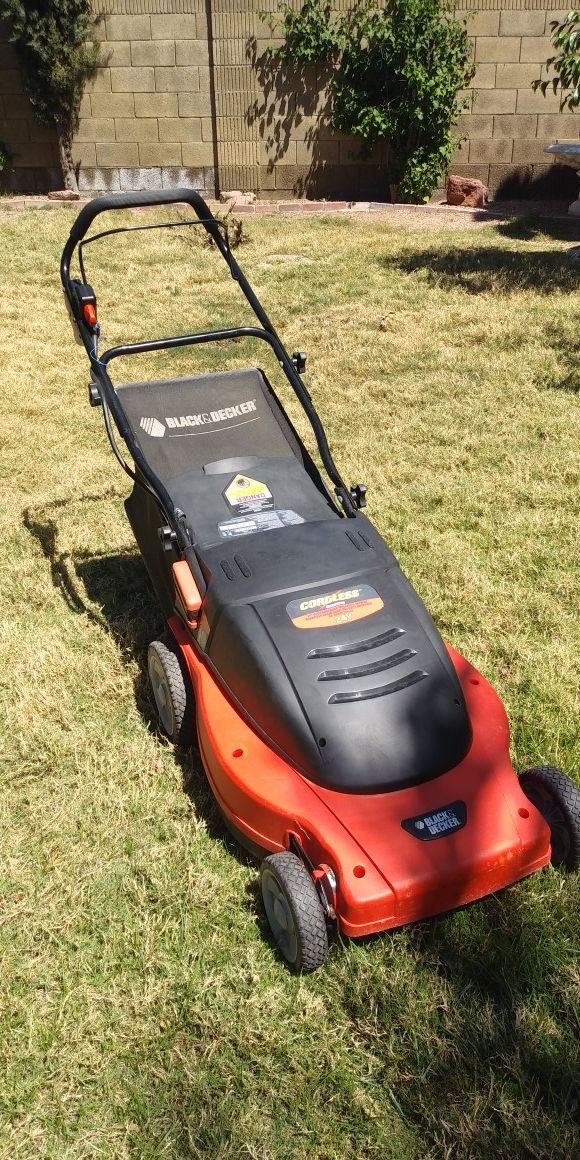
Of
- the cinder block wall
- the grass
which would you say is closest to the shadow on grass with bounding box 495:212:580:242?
the cinder block wall

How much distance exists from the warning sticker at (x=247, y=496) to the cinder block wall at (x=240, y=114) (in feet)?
31.4

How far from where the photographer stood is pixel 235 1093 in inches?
70.0

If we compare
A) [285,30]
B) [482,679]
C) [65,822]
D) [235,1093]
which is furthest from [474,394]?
[285,30]

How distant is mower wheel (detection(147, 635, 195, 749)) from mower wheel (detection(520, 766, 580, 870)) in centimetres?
92

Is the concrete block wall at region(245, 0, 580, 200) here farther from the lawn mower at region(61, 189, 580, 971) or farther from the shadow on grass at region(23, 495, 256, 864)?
the lawn mower at region(61, 189, 580, 971)

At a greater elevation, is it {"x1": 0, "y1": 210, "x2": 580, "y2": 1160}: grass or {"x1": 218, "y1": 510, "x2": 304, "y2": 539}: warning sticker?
{"x1": 218, "y1": 510, "x2": 304, "y2": 539}: warning sticker

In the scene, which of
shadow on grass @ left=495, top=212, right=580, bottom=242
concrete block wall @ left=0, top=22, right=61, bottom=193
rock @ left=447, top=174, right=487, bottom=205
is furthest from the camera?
concrete block wall @ left=0, top=22, right=61, bottom=193

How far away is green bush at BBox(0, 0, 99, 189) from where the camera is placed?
33.7ft

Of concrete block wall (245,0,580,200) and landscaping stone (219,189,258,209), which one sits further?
landscaping stone (219,189,258,209)

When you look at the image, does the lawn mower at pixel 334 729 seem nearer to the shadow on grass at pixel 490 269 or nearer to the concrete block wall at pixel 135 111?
the shadow on grass at pixel 490 269

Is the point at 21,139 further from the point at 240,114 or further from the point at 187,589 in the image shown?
the point at 187,589

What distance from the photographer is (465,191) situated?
35.0 feet

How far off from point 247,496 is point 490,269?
5.73 meters

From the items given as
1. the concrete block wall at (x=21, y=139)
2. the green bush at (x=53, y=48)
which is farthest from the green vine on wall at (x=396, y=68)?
the concrete block wall at (x=21, y=139)
